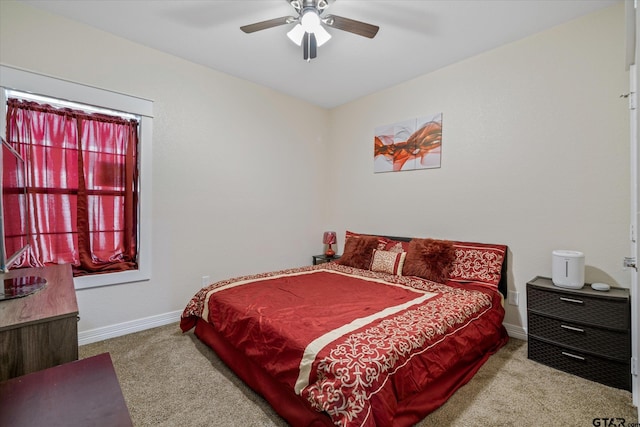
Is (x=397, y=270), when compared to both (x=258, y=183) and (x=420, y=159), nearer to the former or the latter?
(x=420, y=159)

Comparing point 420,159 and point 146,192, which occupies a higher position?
point 420,159

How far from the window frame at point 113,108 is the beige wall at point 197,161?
0.06 m

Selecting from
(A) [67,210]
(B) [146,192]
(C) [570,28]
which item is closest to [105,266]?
(A) [67,210]

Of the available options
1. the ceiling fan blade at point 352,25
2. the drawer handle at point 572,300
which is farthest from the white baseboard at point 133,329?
the ceiling fan blade at point 352,25

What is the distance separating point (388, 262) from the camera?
3.10 m

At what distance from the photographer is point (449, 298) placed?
2232 millimetres

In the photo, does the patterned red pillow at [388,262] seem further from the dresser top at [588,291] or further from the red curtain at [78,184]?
the red curtain at [78,184]

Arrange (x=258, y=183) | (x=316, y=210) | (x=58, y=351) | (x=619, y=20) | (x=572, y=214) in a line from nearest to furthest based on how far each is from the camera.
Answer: (x=58, y=351) < (x=619, y=20) < (x=572, y=214) < (x=258, y=183) < (x=316, y=210)

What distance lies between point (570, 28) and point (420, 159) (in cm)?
159

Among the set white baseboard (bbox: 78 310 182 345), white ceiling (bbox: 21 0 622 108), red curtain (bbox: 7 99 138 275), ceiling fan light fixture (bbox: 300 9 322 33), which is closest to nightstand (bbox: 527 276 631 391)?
white ceiling (bbox: 21 0 622 108)

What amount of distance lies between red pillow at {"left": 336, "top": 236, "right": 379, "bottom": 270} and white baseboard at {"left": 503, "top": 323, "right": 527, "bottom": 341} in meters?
1.42

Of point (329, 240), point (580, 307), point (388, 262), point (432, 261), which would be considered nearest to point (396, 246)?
point (388, 262)

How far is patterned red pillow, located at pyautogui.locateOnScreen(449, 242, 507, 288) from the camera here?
102 inches

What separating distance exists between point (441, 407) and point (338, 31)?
2881 millimetres
